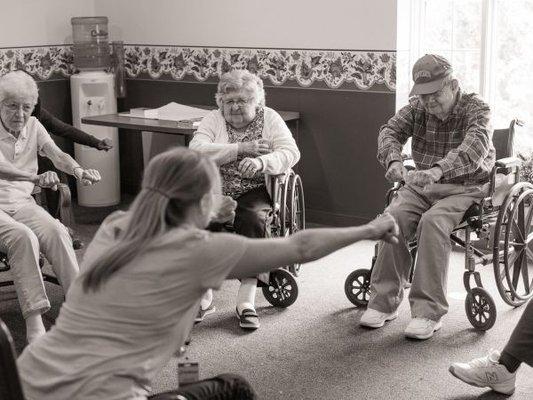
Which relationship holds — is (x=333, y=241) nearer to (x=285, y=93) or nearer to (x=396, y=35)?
(x=396, y=35)

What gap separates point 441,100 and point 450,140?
7.2 inches

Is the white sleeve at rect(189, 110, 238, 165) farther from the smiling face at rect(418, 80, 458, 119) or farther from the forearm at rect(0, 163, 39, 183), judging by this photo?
the smiling face at rect(418, 80, 458, 119)

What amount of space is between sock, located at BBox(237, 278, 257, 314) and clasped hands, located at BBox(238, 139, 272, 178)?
0.46 metres

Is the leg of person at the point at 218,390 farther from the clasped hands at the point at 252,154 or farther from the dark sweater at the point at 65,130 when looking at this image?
the dark sweater at the point at 65,130

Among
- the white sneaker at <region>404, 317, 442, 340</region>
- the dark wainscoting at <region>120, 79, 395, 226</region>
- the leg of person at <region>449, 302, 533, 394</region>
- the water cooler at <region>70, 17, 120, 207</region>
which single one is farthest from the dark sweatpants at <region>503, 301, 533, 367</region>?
the water cooler at <region>70, 17, 120, 207</region>

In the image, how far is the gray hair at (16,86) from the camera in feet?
12.0

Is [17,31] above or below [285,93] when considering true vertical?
above

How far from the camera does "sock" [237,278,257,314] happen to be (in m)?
3.70

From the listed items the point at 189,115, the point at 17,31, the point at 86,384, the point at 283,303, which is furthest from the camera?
the point at 17,31

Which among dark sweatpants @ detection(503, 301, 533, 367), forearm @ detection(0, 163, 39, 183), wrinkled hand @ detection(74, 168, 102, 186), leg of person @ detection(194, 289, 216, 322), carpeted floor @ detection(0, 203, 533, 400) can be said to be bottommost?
carpeted floor @ detection(0, 203, 533, 400)

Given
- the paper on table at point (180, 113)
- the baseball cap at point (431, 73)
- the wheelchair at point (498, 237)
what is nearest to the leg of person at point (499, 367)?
the wheelchair at point (498, 237)

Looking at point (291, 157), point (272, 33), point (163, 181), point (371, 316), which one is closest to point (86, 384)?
point (163, 181)

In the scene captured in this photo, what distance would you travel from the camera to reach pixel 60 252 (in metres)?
3.48

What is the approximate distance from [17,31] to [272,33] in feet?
5.56
